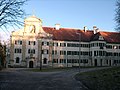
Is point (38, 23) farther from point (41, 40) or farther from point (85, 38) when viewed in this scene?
point (85, 38)

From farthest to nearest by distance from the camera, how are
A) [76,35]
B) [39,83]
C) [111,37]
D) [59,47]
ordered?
[111,37]
[76,35]
[59,47]
[39,83]

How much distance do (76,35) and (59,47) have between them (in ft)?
28.1

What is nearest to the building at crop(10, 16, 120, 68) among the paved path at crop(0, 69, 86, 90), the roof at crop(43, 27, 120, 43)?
the roof at crop(43, 27, 120, 43)

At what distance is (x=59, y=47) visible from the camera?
74938mm

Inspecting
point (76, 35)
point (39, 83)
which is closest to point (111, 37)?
point (76, 35)

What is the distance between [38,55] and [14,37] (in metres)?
9.23

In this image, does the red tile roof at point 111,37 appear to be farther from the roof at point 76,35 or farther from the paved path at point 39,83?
the paved path at point 39,83

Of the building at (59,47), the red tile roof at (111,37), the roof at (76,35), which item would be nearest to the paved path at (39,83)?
the building at (59,47)

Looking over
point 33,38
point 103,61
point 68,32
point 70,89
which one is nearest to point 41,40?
point 33,38

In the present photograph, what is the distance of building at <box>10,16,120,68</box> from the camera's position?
6969cm

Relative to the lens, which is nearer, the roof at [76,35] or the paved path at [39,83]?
the paved path at [39,83]

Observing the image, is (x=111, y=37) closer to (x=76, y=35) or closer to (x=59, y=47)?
(x=76, y=35)

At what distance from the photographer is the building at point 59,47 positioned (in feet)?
229

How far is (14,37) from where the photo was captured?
6981 centimetres
